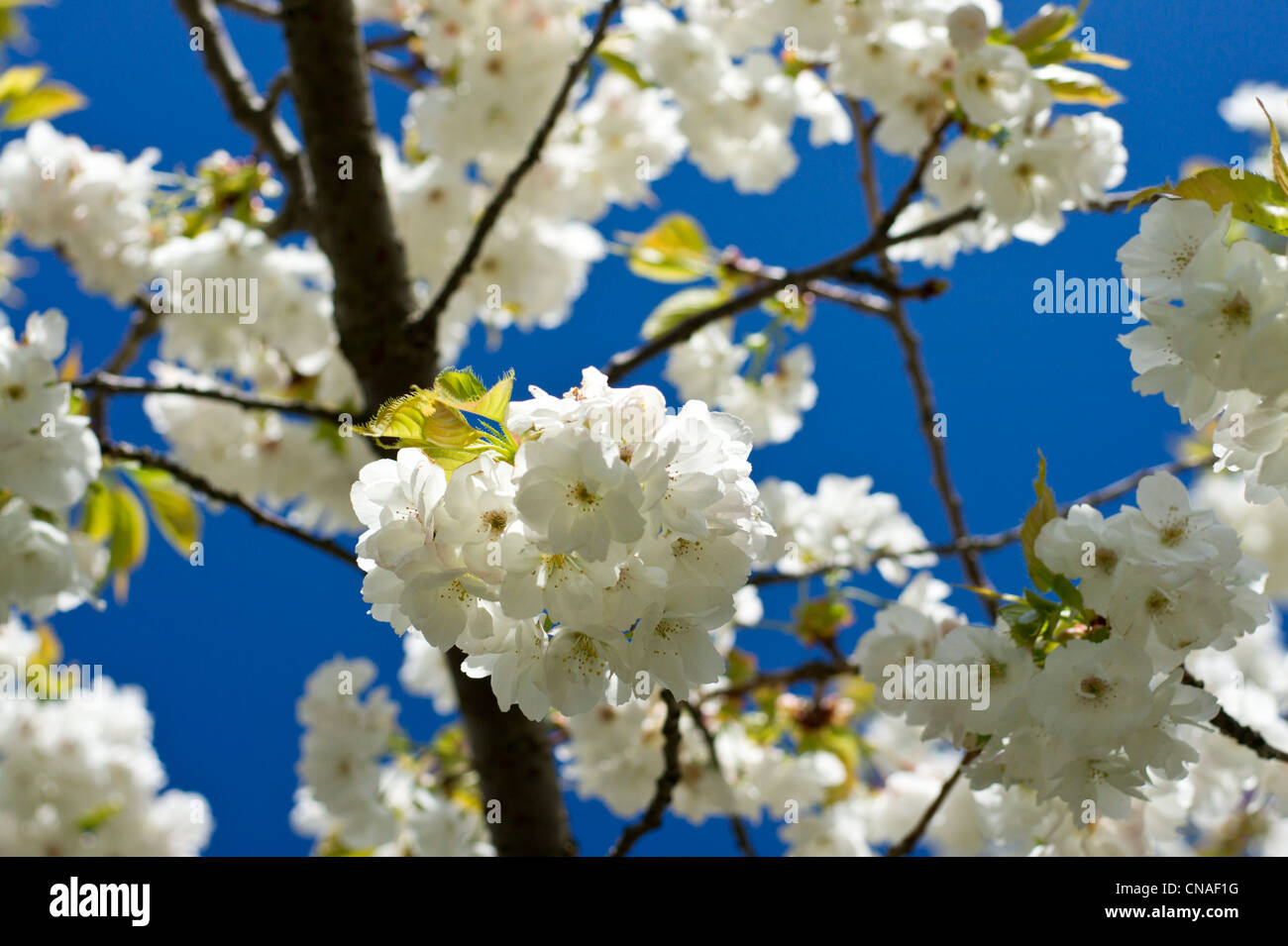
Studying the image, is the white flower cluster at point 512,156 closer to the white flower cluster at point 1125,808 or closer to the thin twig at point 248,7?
the thin twig at point 248,7

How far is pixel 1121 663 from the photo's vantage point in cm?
88

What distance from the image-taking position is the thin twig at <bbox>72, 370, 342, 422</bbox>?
4.92 ft

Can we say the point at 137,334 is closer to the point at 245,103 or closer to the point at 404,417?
the point at 245,103

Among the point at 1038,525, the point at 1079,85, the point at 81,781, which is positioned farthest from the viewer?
the point at 81,781

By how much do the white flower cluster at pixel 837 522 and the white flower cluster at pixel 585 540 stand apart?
1.31 meters

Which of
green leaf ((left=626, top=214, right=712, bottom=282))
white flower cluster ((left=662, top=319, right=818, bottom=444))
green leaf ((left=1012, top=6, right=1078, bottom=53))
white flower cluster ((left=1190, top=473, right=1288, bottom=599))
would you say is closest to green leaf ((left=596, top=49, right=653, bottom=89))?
green leaf ((left=626, top=214, right=712, bottom=282))

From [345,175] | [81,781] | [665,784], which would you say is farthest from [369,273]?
[81,781]

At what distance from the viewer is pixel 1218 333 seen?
2.63ft

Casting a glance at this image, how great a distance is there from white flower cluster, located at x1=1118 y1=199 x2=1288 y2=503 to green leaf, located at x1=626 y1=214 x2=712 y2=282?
141 cm

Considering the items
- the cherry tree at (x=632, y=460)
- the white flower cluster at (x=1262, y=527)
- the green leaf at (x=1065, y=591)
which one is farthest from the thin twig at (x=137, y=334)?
the white flower cluster at (x=1262, y=527)

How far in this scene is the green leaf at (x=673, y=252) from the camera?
2.22 m

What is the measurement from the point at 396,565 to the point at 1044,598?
612mm

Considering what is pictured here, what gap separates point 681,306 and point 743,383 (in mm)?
307
